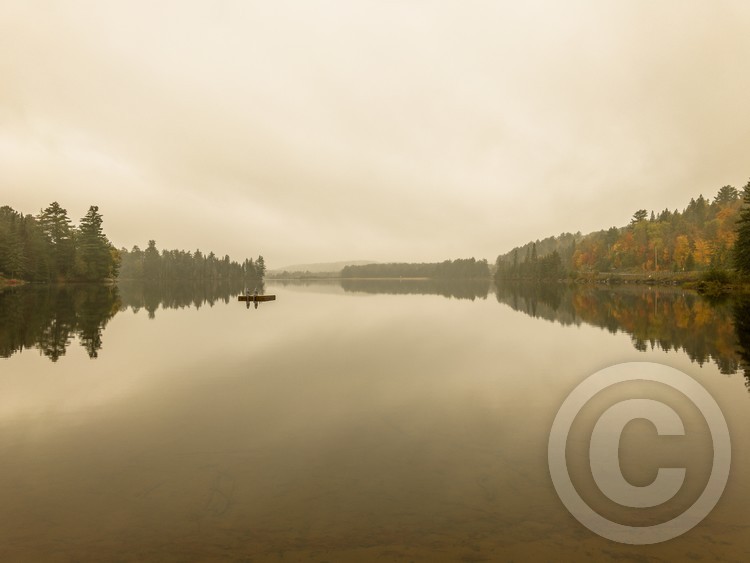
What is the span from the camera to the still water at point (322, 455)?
8867mm

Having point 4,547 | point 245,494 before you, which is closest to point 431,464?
point 245,494

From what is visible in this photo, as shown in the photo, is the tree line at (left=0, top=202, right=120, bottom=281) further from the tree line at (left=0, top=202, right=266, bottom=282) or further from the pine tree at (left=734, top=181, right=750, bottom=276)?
the pine tree at (left=734, top=181, right=750, bottom=276)

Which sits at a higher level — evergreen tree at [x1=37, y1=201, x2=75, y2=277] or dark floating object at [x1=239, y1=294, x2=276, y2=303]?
evergreen tree at [x1=37, y1=201, x2=75, y2=277]

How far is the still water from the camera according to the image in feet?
29.1

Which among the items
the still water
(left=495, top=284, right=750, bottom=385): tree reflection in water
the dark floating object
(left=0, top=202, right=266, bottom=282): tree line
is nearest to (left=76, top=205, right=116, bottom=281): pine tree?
(left=0, top=202, right=266, bottom=282): tree line

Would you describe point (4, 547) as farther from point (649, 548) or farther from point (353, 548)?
point (649, 548)

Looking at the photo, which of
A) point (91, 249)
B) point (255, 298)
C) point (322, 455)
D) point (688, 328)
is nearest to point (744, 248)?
point (688, 328)

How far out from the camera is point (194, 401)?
19.3m

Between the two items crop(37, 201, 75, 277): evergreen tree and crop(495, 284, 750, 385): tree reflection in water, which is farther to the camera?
crop(37, 201, 75, 277): evergreen tree

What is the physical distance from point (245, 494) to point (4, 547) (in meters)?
4.94

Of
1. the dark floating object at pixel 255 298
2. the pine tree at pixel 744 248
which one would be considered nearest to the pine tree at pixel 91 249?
the dark floating object at pixel 255 298

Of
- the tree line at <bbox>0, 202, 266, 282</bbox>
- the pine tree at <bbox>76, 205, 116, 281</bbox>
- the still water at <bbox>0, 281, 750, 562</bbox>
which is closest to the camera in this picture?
the still water at <bbox>0, 281, 750, 562</bbox>

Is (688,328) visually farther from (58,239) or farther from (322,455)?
(58,239)

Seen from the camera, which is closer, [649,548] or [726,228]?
[649,548]
